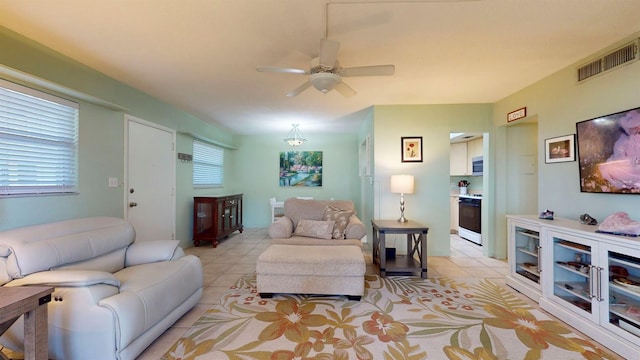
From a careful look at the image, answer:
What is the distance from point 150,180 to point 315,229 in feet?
8.28

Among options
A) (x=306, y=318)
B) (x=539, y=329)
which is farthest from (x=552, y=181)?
(x=306, y=318)

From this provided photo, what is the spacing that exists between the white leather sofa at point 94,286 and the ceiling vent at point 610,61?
13.9ft

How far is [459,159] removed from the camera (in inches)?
230

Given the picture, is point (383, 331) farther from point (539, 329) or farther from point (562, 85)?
point (562, 85)

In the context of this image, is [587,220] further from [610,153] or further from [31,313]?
[31,313]

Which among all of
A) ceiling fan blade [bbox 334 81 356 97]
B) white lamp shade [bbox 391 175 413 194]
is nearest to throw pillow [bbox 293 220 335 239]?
white lamp shade [bbox 391 175 413 194]

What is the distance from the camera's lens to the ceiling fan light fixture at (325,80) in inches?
83.9

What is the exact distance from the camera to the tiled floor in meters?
2.07

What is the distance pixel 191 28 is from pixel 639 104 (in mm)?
3688

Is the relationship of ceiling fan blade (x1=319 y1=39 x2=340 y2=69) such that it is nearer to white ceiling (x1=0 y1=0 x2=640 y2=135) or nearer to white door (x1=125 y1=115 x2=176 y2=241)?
white ceiling (x1=0 y1=0 x2=640 y2=135)

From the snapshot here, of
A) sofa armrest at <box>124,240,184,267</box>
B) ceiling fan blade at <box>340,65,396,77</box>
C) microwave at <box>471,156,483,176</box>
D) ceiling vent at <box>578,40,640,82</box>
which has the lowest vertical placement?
sofa armrest at <box>124,240,184,267</box>

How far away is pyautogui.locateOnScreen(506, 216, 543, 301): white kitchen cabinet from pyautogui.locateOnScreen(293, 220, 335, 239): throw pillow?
2.14m

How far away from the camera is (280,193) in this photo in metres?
6.48

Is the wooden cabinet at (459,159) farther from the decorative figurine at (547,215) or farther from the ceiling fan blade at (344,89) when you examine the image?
the ceiling fan blade at (344,89)
